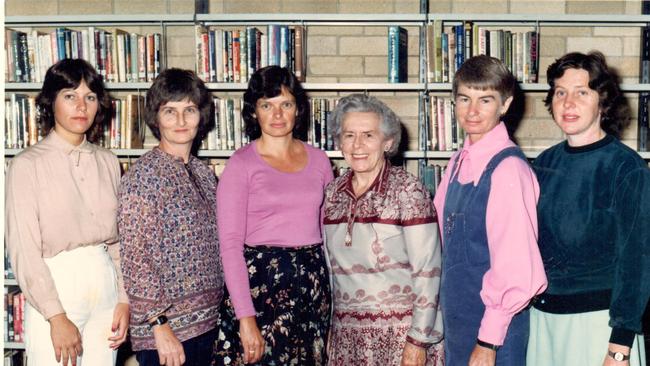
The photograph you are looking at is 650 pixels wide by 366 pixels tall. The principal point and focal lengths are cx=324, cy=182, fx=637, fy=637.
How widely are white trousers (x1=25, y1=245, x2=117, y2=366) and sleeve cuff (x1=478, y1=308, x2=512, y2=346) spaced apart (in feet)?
4.27

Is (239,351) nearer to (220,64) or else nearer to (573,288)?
(573,288)

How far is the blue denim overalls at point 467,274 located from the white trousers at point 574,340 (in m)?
0.07

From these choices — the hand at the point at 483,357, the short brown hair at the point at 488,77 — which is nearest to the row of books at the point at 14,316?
the hand at the point at 483,357

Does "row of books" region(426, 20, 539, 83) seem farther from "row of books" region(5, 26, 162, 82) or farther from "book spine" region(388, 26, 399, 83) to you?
"row of books" region(5, 26, 162, 82)

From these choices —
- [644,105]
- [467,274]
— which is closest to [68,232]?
[467,274]

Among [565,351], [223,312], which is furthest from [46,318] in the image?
[565,351]

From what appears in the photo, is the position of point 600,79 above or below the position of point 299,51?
below

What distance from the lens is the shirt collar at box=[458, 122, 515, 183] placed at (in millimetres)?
1951

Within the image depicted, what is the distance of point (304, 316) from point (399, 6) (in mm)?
2398

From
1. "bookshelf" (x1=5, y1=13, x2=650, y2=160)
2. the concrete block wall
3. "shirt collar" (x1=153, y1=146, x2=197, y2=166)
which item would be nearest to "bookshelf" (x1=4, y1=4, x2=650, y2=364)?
"bookshelf" (x1=5, y1=13, x2=650, y2=160)

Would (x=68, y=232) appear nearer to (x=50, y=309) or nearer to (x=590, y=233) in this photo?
(x=50, y=309)

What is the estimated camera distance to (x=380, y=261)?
203cm

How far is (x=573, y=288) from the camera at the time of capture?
1900 millimetres

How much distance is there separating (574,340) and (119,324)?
153 centimetres
